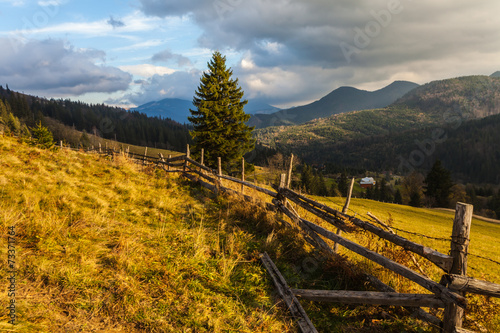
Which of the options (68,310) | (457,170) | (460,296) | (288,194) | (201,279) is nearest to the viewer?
(68,310)

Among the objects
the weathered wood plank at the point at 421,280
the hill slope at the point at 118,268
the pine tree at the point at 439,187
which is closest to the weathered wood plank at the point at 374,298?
the weathered wood plank at the point at 421,280

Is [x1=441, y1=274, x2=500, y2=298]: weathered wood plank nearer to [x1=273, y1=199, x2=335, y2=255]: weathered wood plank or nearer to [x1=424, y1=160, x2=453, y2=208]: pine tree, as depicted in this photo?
[x1=273, y1=199, x2=335, y2=255]: weathered wood plank

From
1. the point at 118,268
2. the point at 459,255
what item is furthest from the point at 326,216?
the point at 118,268

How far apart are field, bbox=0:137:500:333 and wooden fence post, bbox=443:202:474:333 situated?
2.05 ft

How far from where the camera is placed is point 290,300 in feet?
12.4

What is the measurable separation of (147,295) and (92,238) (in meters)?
1.71

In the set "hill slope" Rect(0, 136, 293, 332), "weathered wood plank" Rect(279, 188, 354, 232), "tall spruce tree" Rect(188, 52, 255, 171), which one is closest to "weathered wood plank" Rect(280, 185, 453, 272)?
"weathered wood plank" Rect(279, 188, 354, 232)

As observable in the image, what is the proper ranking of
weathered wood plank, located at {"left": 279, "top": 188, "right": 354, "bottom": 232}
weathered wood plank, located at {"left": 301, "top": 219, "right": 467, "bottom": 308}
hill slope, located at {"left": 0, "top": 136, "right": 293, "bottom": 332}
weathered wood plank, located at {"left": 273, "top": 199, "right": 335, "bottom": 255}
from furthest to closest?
weathered wood plank, located at {"left": 273, "top": 199, "right": 335, "bottom": 255}, weathered wood plank, located at {"left": 279, "top": 188, "right": 354, "bottom": 232}, weathered wood plank, located at {"left": 301, "top": 219, "right": 467, "bottom": 308}, hill slope, located at {"left": 0, "top": 136, "right": 293, "bottom": 332}

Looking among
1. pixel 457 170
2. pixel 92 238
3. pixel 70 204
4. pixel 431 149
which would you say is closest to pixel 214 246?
pixel 92 238

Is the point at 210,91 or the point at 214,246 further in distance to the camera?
the point at 210,91

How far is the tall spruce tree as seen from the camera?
915 inches

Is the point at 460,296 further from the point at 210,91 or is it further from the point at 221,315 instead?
the point at 210,91

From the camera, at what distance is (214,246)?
4941 mm

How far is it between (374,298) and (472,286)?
1.28 metres
